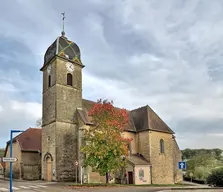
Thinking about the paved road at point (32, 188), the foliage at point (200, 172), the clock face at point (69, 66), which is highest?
the clock face at point (69, 66)

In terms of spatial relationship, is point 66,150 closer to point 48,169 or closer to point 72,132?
point 72,132

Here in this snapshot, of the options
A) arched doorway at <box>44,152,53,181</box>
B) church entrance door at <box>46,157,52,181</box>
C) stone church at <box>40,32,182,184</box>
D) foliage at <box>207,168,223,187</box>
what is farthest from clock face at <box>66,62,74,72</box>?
foliage at <box>207,168,223,187</box>

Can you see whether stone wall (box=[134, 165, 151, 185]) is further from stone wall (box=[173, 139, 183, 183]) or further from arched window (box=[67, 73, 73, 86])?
arched window (box=[67, 73, 73, 86])

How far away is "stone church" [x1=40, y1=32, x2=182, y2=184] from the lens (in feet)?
97.9

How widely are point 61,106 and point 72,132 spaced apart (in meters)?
3.32

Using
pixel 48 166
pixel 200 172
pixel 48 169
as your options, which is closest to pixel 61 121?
pixel 48 166

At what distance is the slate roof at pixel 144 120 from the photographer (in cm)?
3531

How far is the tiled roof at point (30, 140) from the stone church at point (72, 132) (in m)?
6.23

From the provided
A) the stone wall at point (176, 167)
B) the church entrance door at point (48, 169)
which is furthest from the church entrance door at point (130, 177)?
the stone wall at point (176, 167)

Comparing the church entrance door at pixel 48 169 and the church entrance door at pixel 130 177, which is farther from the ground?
the church entrance door at pixel 48 169

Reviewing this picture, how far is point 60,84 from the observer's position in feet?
103

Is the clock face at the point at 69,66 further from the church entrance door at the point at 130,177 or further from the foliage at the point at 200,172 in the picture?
the foliage at the point at 200,172

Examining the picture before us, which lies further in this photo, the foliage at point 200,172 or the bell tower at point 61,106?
the foliage at point 200,172

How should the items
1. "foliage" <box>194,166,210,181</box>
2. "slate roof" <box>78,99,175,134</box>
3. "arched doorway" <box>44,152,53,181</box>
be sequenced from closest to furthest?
1. "arched doorway" <box>44,152,53,181</box>
2. "slate roof" <box>78,99,175,134</box>
3. "foliage" <box>194,166,210,181</box>
